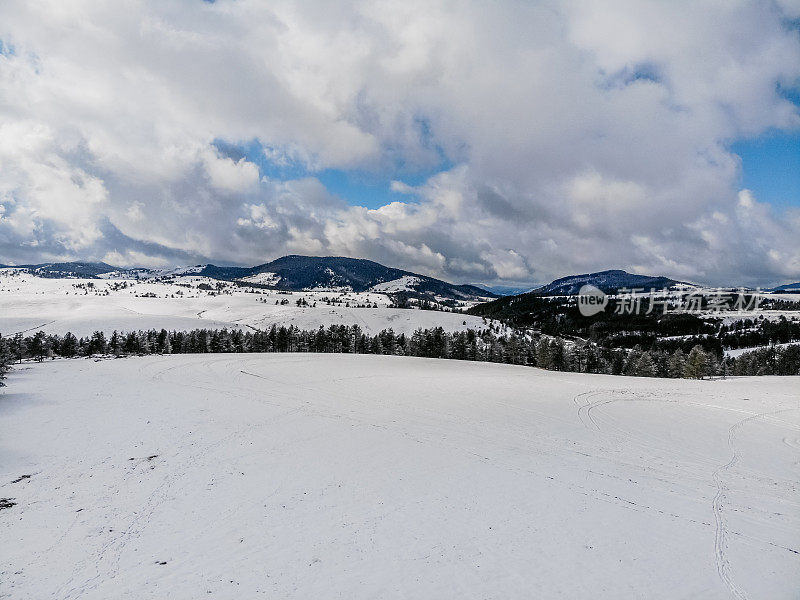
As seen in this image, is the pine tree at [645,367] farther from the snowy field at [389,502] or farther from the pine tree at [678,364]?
the snowy field at [389,502]

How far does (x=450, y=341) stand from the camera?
4154 inches

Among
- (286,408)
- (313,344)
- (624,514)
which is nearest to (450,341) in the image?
(313,344)

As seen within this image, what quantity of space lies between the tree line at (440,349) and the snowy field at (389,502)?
57.3 metres

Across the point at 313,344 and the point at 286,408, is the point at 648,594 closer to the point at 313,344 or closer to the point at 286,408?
the point at 286,408

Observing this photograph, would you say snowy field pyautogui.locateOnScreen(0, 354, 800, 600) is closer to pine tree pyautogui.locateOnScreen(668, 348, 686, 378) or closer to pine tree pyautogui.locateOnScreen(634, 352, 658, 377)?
pine tree pyautogui.locateOnScreen(634, 352, 658, 377)

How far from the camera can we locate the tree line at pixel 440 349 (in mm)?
76688

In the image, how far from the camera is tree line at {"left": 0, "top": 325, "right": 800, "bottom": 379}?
252ft

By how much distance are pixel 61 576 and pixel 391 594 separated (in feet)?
25.3

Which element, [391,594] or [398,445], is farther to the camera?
[398,445]

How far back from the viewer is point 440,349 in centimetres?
9831

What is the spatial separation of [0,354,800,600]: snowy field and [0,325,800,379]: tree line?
57.3 metres

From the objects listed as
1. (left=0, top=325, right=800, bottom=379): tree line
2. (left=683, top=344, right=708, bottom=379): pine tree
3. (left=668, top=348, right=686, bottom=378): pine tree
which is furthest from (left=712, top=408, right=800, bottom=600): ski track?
(left=668, top=348, right=686, bottom=378): pine tree

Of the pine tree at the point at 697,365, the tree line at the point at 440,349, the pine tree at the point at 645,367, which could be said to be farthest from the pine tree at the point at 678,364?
the pine tree at the point at 697,365

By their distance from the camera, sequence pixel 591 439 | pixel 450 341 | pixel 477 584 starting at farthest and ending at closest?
pixel 450 341
pixel 591 439
pixel 477 584
